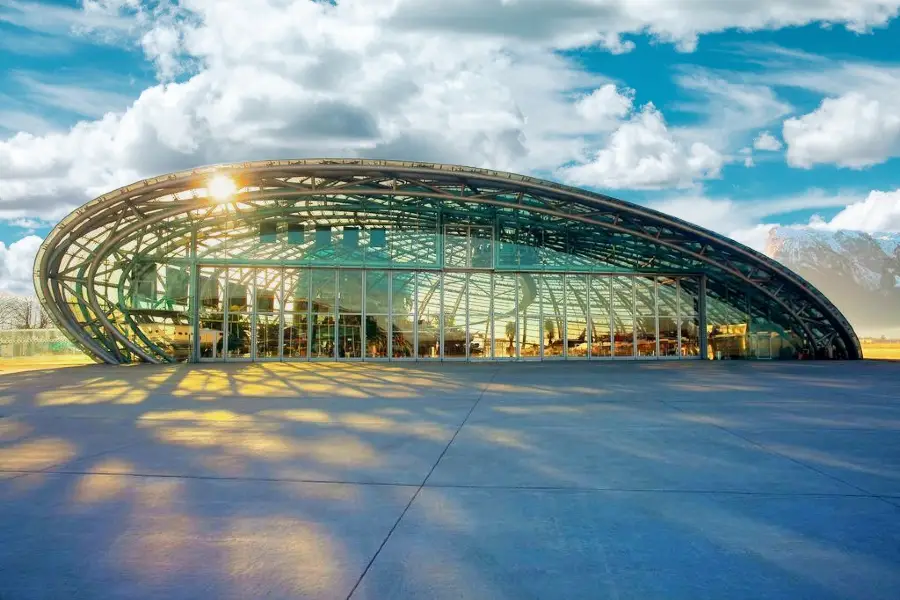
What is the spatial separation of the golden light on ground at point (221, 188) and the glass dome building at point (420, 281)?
8 centimetres

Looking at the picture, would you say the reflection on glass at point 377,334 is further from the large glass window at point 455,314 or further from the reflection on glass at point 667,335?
the reflection on glass at point 667,335

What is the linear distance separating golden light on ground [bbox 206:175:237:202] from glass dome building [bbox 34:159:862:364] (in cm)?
8

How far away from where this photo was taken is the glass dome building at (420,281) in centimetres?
2675

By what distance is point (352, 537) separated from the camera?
13.9 feet

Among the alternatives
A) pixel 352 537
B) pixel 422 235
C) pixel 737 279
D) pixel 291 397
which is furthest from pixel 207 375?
pixel 737 279

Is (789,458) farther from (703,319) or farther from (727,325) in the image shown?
(727,325)

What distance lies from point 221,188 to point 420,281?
9019 mm

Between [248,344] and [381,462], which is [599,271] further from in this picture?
[381,462]

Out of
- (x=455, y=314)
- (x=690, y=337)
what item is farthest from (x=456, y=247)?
(x=690, y=337)

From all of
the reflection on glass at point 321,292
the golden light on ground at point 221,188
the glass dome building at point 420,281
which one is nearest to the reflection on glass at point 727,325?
the glass dome building at point 420,281

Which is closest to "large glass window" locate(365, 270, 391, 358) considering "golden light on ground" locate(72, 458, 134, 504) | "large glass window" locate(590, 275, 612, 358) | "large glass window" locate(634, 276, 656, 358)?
"large glass window" locate(590, 275, 612, 358)

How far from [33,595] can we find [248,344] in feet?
87.7

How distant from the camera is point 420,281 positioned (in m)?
29.8

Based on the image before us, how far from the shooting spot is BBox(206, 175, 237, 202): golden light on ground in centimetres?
2523
